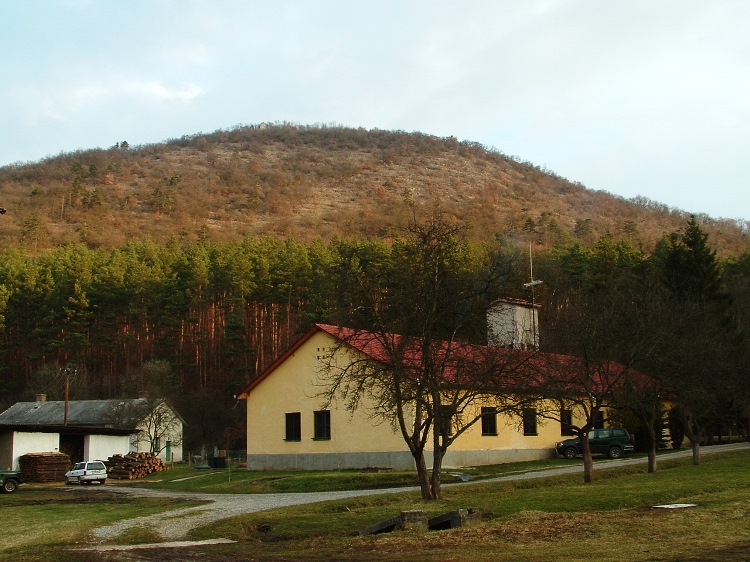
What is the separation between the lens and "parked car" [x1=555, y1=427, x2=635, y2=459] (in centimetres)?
4100

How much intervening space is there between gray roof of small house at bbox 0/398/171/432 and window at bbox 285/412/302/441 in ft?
Result: 77.5

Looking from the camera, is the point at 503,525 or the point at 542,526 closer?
the point at 542,526

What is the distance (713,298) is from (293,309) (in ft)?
113

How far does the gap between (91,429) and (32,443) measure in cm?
364

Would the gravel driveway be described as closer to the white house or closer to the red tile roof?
the red tile roof

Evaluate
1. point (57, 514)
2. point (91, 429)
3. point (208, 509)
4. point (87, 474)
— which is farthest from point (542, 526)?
point (91, 429)

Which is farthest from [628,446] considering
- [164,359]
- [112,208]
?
[112,208]

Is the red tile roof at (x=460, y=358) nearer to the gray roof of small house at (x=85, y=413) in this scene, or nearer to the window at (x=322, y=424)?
the window at (x=322, y=424)

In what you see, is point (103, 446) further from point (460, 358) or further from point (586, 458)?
point (460, 358)

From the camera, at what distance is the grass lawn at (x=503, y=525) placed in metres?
13.4

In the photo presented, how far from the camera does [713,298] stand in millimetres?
52906

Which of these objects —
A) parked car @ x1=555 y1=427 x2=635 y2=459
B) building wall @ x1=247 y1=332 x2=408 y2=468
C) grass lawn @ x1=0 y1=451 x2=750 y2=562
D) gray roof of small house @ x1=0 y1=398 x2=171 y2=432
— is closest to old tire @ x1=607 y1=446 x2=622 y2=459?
parked car @ x1=555 y1=427 x2=635 y2=459

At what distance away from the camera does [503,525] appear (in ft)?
54.3

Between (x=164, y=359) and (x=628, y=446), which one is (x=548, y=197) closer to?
(x=164, y=359)
